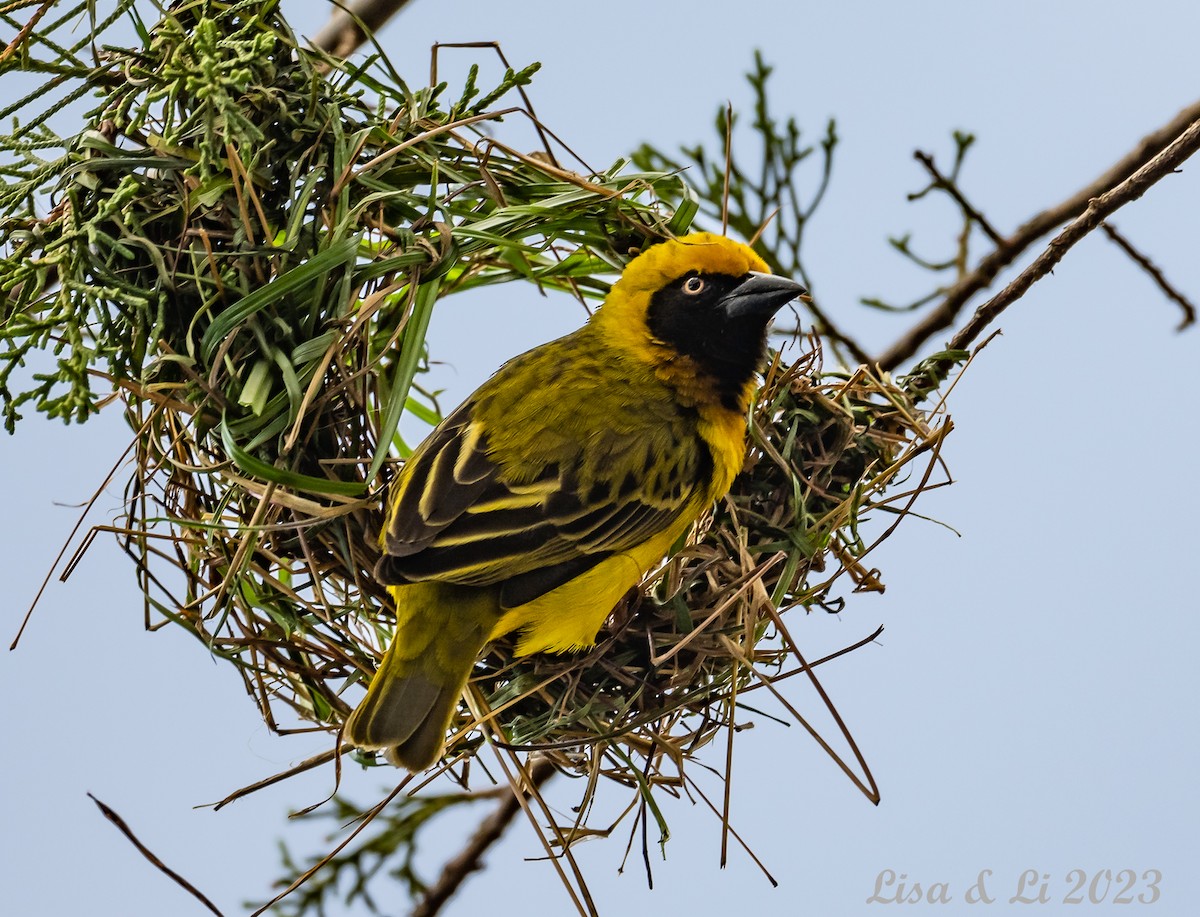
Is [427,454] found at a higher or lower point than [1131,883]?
higher

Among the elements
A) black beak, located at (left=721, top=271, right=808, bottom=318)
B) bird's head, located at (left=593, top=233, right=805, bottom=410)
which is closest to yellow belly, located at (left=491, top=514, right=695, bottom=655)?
bird's head, located at (left=593, top=233, right=805, bottom=410)

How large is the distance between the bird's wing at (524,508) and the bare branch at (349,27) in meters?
0.83

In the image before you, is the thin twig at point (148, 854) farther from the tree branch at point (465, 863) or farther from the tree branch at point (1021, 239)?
the tree branch at point (1021, 239)

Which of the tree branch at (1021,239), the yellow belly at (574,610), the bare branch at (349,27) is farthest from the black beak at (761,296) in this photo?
the bare branch at (349,27)

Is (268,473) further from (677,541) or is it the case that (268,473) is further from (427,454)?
(677,541)

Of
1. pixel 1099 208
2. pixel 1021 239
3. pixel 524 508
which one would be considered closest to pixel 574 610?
pixel 524 508

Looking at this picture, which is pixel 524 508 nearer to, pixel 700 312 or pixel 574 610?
pixel 574 610

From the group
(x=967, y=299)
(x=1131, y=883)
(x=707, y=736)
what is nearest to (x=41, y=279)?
(x=707, y=736)

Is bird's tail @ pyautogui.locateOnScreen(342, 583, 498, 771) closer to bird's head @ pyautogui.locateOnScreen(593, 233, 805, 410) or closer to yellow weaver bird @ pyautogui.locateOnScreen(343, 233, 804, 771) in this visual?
yellow weaver bird @ pyautogui.locateOnScreen(343, 233, 804, 771)

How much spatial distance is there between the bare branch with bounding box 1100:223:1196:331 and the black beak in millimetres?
614

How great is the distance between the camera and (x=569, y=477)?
2270 millimetres

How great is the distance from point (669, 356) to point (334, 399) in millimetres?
665

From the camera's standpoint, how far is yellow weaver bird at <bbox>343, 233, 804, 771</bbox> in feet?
7.04

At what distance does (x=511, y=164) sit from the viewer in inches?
93.0
